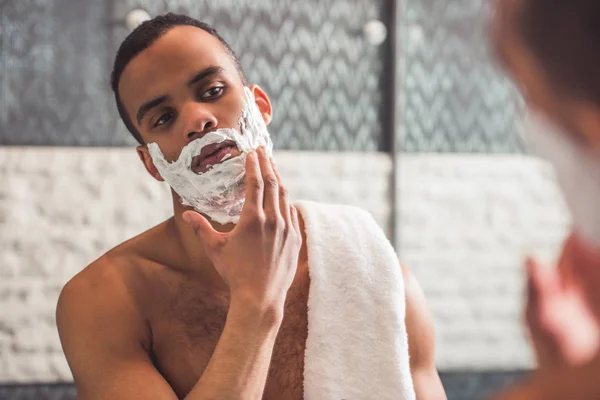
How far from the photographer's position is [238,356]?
90 cm

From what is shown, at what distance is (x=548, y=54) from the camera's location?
30 cm

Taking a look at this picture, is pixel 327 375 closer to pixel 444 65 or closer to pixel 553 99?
pixel 553 99

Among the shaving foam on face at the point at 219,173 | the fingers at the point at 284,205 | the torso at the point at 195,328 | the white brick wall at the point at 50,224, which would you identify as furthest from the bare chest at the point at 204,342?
the white brick wall at the point at 50,224

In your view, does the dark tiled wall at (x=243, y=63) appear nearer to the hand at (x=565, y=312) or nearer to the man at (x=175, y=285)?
the man at (x=175, y=285)

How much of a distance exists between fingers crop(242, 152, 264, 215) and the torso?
0.98ft

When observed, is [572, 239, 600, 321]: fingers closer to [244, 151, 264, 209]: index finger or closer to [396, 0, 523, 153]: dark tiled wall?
[244, 151, 264, 209]: index finger

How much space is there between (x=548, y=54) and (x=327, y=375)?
834 millimetres

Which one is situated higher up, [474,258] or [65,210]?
[65,210]

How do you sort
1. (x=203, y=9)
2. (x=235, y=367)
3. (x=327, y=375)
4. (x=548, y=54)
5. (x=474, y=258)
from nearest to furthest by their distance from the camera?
1. (x=548, y=54)
2. (x=235, y=367)
3. (x=327, y=375)
4. (x=203, y=9)
5. (x=474, y=258)

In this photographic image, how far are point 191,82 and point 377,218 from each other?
1.06 meters

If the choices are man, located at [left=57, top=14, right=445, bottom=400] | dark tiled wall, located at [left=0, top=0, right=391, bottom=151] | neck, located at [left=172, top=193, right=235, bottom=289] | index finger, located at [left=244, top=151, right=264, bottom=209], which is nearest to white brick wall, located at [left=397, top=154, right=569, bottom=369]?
dark tiled wall, located at [left=0, top=0, right=391, bottom=151]

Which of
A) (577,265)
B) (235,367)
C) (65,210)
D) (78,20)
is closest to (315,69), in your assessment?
(78,20)

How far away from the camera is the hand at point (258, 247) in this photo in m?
0.88

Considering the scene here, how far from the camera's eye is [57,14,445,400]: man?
1.03m
